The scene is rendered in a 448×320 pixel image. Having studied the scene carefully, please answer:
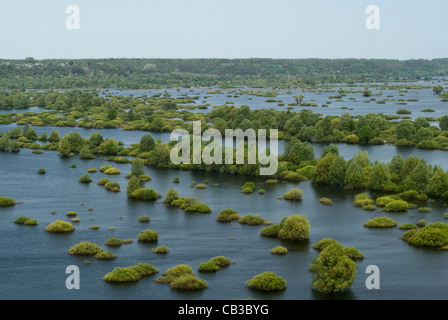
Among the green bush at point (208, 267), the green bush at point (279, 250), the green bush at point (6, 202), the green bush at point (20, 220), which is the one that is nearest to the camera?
the green bush at point (208, 267)

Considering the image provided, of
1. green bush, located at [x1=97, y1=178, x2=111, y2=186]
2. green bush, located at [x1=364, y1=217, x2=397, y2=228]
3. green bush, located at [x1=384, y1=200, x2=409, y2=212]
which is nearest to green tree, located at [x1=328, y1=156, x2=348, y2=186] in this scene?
green bush, located at [x1=384, y1=200, x2=409, y2=212]

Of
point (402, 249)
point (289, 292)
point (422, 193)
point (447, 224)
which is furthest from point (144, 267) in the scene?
point (422, 193)

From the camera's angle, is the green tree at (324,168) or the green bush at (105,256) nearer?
the green bush at (105,256)

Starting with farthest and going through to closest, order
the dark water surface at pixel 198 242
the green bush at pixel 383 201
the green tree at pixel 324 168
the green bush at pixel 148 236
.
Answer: the green tree at pixel 324 168 < the green bush at pixel 383 201 < the green bush at pixel 148 236 < the dark water surface at pixel 198 242

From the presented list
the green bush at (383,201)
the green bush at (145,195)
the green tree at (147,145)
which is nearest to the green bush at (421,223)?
the green bush at (383,201)

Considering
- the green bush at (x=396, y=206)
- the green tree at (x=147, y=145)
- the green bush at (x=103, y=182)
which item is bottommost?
the green bush at (x=396, y=206)

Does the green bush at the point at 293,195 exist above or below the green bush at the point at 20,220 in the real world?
above

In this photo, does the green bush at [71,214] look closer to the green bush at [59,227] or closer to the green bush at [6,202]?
the green bush at [59,227]

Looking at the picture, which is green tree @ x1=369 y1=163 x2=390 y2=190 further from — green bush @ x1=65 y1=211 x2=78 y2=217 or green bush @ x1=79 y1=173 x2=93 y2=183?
green bush @ x1=79 y1=173 x2=93 y2=183
